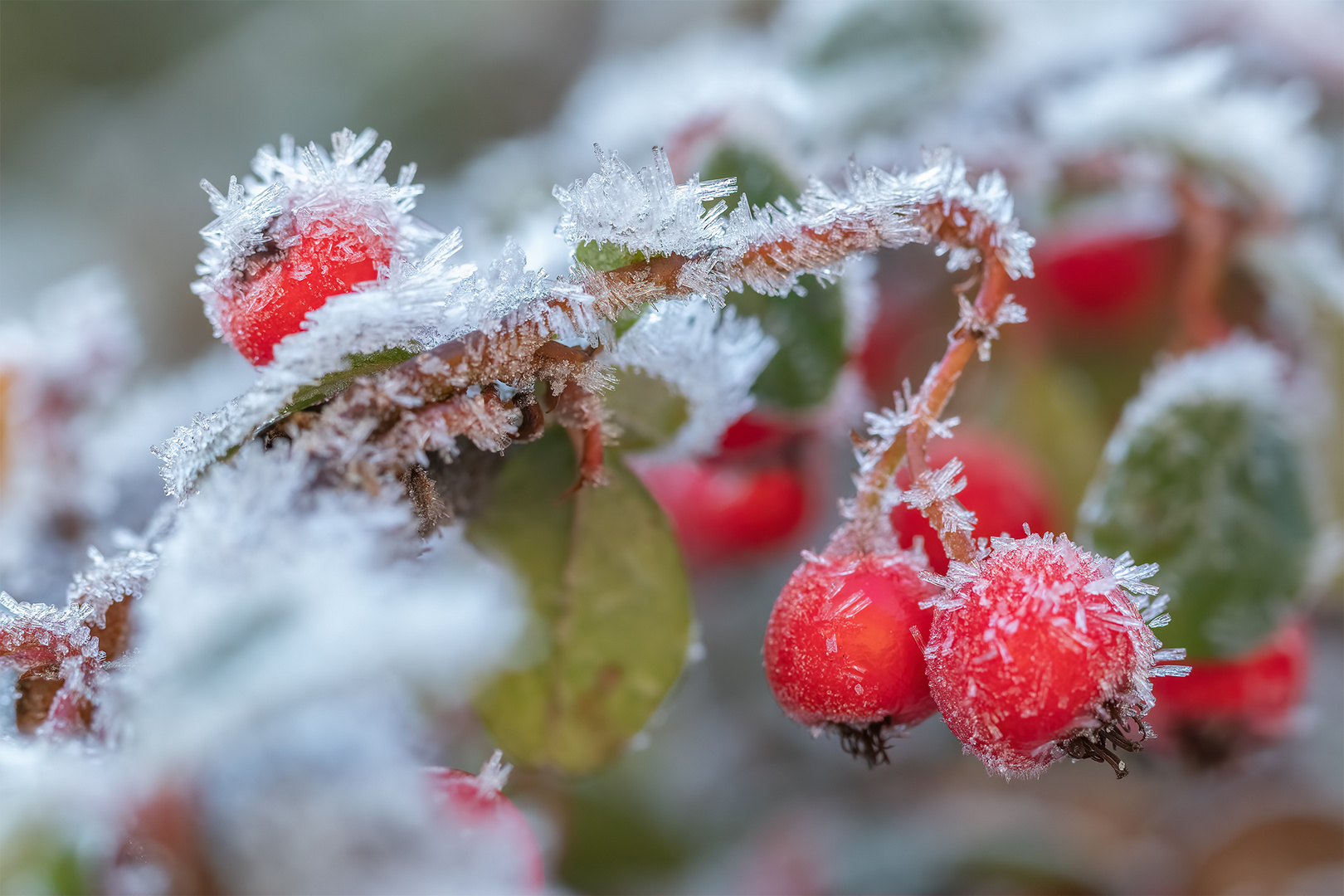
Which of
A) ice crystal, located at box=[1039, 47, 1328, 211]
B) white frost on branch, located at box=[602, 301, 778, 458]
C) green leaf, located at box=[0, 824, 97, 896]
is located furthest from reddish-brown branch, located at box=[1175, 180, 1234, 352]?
green leaf, located at box=[0, 824, 97, 896]

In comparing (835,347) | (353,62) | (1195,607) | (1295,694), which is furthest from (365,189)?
(353,62)

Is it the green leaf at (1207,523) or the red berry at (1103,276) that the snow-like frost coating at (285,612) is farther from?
the red berry at (1103,276)

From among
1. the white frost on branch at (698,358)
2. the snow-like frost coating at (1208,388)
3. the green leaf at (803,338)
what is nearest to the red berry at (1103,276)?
the snow-like frost coating at (1208,388)

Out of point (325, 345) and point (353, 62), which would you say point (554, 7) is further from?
point (325, 345)

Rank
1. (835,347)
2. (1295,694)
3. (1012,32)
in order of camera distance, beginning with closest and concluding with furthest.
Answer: (835,347)
(1295,694)
(1012,32)

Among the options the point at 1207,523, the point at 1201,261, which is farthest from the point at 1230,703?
the point at 1201,261

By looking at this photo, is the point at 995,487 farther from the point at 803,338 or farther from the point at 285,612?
the point at 285,612
